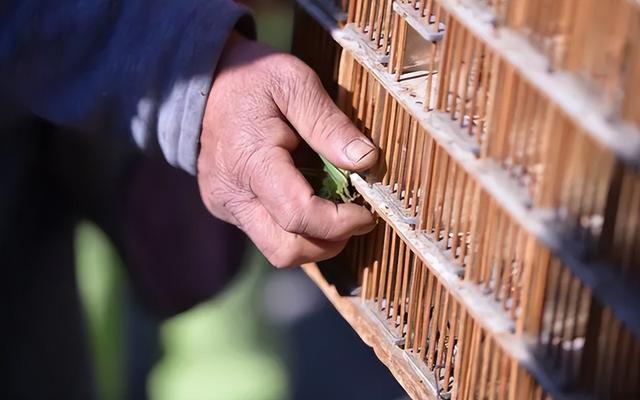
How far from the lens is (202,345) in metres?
1.67

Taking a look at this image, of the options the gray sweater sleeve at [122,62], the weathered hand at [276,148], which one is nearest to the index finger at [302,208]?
the weathered hand at [276,148]

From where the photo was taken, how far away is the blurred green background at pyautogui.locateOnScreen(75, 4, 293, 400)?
1.43 meters

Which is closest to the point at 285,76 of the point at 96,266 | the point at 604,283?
the point at 604,283

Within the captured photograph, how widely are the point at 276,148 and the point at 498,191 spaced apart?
0.27 meters

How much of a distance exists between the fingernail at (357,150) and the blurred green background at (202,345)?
0.61m

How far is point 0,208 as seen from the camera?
124 centimetres

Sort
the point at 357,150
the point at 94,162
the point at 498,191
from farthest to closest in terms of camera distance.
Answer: the point at 94,162 < the point at 357,150 < the point at 498,191

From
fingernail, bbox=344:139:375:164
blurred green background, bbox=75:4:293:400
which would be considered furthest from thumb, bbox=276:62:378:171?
blurred green background, bbox=75:4:293:400

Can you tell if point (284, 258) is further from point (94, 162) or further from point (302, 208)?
point (94, 162)

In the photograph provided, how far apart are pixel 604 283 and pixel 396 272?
304mm

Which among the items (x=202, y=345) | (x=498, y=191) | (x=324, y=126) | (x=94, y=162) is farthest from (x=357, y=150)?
(x=202, y=345)

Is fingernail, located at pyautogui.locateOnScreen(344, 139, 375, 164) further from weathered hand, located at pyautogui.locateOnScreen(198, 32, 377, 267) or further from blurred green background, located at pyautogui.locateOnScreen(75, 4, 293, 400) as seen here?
blurred green background, located at pyautogui.locateOnScreen(75, 4, 293, 400)

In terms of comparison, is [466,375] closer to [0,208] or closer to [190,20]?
[190,20]

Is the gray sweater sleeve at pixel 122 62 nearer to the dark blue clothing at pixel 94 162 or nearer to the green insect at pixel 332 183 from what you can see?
the dark blue clothing at pixel 94 162
